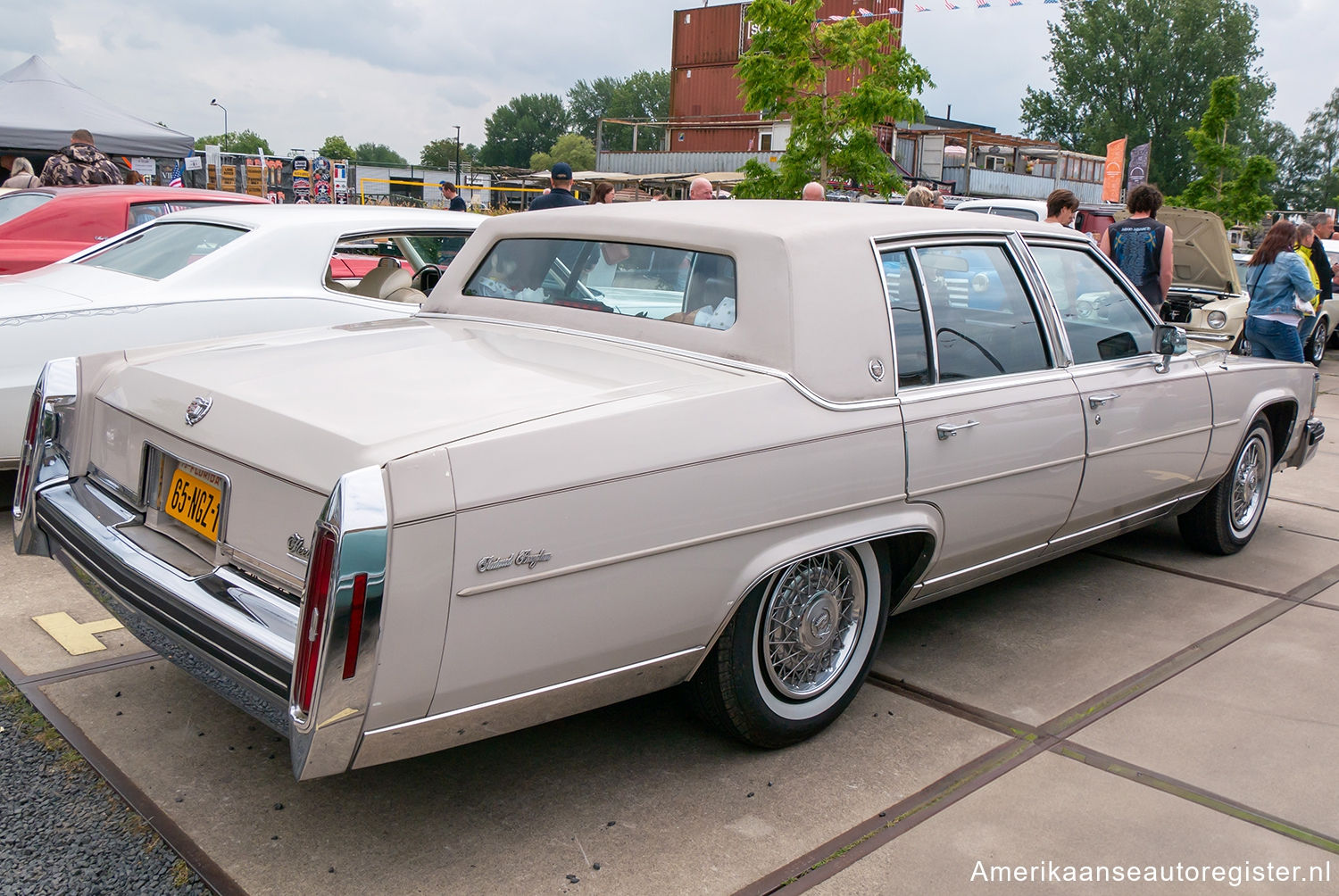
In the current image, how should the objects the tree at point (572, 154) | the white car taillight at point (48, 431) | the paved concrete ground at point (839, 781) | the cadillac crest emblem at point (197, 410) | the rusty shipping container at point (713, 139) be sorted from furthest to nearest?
the tree at point (572, 154) < the rusty shipping container at point (713, 139) < the white car taillight at point (48, 431) < the cadillac crest emblem at point (197, 410) < the paved concrete ground at point (839, 781)

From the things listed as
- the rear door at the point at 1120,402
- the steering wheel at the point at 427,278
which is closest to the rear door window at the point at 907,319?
the rear door at the point at 1120,402

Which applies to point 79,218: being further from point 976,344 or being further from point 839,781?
point 839,781

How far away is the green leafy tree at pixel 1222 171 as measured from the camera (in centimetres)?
2741

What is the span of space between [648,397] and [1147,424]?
2404 millimetres

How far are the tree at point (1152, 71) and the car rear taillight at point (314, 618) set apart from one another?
75484 millimetres

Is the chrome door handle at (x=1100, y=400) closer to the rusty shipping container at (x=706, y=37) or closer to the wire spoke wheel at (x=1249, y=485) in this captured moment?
the wire spoke wheel at (x=1249, y=485)

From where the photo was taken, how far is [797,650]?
309 cm

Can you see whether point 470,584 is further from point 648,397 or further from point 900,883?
point 900,883

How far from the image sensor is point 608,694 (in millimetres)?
2596

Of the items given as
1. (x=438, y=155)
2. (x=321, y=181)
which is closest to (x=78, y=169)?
(x=321, y=181)

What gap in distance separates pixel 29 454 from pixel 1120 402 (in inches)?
144

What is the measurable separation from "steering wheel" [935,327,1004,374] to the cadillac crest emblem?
2128mm

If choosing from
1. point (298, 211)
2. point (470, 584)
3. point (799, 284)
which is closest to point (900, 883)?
point (470, 584)

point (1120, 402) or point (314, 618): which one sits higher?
point (1120, 402)
